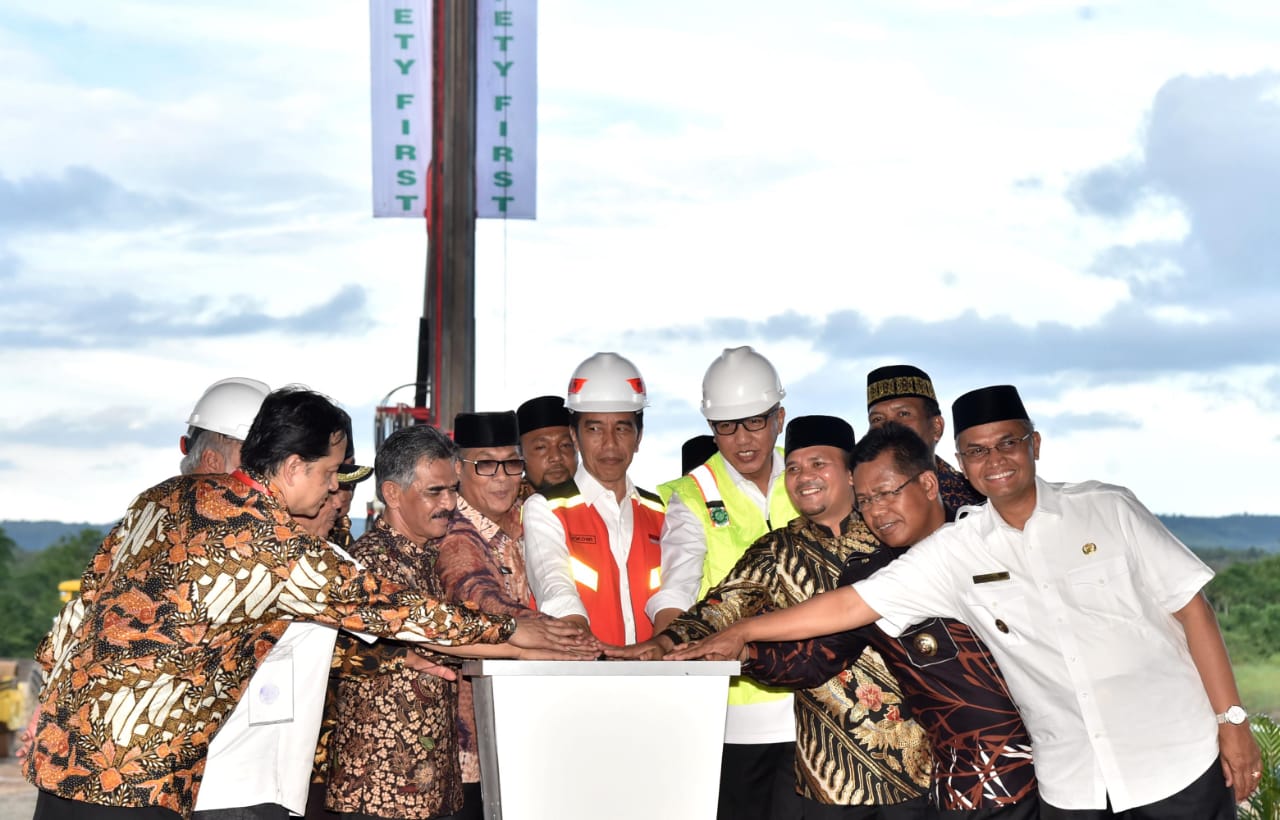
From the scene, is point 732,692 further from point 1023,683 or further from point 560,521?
point 1023,683

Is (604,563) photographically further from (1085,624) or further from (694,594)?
(1085,624)

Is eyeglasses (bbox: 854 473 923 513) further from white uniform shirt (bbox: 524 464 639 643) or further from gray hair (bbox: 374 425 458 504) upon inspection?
gray hair (bbox: 374 425 458 504)

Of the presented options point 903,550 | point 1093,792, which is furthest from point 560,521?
point 1093,792

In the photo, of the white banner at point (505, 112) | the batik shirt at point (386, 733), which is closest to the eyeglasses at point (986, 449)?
the batik shirt at point (386, 733)

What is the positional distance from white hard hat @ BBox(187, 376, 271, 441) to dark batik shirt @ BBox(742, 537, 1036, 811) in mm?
1831

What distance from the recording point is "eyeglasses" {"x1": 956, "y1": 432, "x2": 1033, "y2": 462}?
11.7 feet

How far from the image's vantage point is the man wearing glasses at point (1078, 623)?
134 inches

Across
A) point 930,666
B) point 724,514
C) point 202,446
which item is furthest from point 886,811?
point 202,446

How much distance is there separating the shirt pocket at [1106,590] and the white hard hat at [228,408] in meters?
2.54

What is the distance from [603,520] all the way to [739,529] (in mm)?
466

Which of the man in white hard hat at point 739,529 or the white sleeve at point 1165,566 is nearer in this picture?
the white sleeve at point 1165,566

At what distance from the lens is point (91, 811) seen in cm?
300

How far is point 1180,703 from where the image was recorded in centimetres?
344

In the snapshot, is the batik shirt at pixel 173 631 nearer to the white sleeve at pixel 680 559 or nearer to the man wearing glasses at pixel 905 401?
the white sleeve at pixel 680 559
